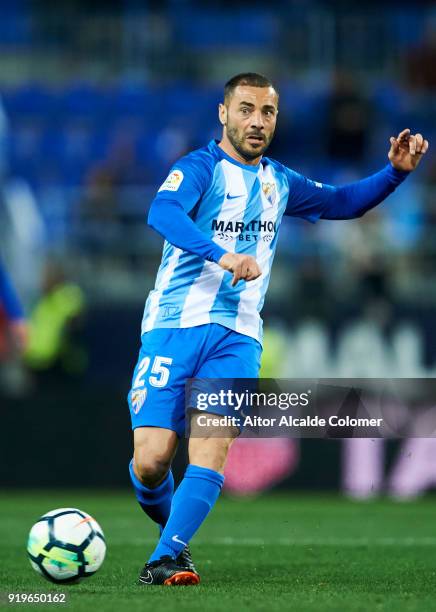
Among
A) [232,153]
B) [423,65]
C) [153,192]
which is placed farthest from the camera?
[423,65]

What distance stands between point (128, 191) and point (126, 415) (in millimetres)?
3618

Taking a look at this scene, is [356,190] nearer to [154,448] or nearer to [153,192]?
[154,448]

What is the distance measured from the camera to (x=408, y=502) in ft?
38.7

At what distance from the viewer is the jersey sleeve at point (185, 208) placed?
5.63m

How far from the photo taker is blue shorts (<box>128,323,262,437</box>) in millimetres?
5910

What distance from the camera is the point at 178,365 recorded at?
5.96 m

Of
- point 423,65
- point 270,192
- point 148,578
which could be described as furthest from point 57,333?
point 148,578

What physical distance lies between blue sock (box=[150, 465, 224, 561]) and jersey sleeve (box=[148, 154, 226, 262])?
3.26 ft

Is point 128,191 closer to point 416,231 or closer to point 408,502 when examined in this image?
point 416,231

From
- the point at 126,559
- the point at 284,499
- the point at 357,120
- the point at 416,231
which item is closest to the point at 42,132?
the point at 357,120

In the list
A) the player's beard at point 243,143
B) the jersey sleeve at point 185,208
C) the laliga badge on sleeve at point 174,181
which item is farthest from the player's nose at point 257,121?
the laliga badge on sleeve at point 174,181

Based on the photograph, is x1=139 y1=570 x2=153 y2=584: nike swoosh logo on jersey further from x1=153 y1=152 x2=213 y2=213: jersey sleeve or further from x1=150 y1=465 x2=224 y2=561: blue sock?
x1=153 y1=152 x2=213 y2=213: jersey sleeve

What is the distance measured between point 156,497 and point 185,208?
1405mm

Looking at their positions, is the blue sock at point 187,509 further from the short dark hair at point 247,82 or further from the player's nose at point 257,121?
the short dark hair at point 247,82
